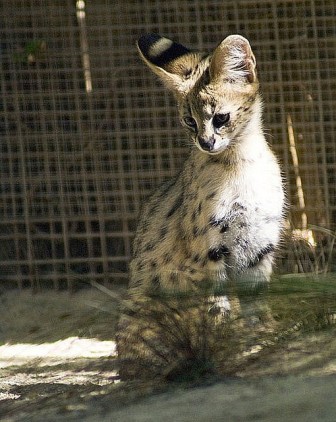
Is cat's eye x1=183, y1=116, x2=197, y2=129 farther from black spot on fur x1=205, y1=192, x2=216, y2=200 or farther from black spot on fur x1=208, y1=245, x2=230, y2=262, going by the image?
black spot on fur x1=208, y1=245, x2=230, y2=262

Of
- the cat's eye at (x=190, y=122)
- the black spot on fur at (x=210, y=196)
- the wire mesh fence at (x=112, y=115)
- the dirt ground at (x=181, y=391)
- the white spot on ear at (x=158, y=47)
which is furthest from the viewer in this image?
the wire mesh fence at (x=112, y=115)

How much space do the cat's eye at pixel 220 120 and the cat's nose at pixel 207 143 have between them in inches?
5.6

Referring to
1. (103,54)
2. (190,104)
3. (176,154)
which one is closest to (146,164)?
(176,154)

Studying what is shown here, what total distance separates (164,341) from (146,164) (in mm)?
3811

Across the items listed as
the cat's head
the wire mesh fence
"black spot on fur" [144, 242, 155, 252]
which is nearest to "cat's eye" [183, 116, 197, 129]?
the cat's head

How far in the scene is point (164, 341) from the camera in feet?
13.3

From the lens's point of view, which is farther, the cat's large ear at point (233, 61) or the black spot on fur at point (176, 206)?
the black spot on fur at point (176, 206)

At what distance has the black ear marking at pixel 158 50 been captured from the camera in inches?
218

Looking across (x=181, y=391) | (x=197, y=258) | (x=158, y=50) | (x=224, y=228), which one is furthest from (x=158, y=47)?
(x=181, y=391)

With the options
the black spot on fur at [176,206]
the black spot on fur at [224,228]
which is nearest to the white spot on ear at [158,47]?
the black spot on fur at [176,206]

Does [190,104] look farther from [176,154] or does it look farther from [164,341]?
[176,154]

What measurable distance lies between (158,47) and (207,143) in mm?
773

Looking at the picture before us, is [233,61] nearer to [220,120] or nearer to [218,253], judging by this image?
[220,120]

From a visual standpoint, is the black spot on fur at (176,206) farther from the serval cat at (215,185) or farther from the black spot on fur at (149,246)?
the black spot on fur at (149,246)
